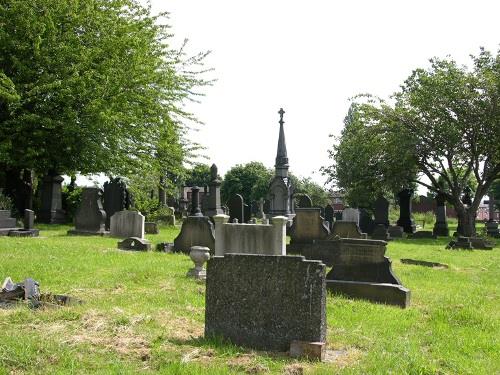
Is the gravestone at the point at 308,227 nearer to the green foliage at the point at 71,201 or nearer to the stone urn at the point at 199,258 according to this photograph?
the stone urn at the point at 199,258

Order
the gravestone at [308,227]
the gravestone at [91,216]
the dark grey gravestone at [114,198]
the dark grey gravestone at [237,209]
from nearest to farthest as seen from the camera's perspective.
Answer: the gravestone at [308,227]
the gravestone at [91,216]
the dark grey gravestone at [237,209]
the dark grey gravestone at [114,198]

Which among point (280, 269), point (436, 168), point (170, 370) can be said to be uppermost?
point (436, 168)

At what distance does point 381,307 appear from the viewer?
311 inches

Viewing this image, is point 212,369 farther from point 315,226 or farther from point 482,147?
point 482,147

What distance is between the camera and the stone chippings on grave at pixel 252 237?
11.8 m

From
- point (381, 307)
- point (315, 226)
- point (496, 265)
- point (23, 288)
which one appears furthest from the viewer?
point (315, 226)

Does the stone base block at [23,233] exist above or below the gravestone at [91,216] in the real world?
below

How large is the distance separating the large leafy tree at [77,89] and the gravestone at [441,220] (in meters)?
16.8

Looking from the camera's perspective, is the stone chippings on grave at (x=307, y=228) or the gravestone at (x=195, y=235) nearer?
the gravestone at (x=195, y=235)

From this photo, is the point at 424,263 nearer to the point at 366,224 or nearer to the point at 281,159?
the point at 366,224

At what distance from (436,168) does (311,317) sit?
1085 inches

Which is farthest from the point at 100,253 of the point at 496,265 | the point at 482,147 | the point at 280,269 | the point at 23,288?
the point at 482,147

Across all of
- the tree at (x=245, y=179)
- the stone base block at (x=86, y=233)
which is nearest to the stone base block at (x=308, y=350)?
the stone base block at (x=86, y=233)

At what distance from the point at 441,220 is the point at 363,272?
990 inches
